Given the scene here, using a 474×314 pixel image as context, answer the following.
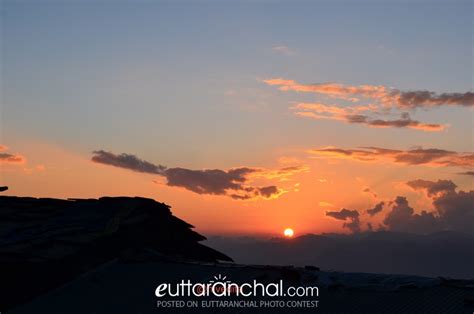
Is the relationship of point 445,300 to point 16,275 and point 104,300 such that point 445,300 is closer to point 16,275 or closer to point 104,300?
point 104,300

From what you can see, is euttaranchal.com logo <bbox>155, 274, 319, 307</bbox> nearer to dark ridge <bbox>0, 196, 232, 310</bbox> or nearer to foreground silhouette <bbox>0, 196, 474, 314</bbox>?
foreground silhouette <bbox>0, 196, 474, 314</bbox>

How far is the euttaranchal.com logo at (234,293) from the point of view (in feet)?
54.5

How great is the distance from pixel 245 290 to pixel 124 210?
9388mm

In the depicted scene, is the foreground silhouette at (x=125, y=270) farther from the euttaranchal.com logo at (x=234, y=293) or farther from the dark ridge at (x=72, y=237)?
the euttaranchal.com logo at (x=234, y=293)

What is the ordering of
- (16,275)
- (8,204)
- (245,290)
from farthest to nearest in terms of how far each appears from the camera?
1. (8,204)
2. (16,275)
3. (245,290)

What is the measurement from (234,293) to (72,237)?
8.56m

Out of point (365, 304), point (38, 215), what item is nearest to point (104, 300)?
point (365, 304)

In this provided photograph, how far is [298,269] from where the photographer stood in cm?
1947

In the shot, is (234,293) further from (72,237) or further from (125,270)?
(72,237)

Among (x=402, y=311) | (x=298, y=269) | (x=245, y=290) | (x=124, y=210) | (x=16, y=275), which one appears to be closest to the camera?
(x=402, y=311)

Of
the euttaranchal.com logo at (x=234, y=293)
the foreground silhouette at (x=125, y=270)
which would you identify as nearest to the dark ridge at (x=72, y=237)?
the foreground silhouette at (x=125, y=270)

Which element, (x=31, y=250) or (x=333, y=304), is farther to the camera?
(x=31, y=250)

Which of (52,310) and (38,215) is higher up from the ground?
(38,215)

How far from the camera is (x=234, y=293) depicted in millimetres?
17438
